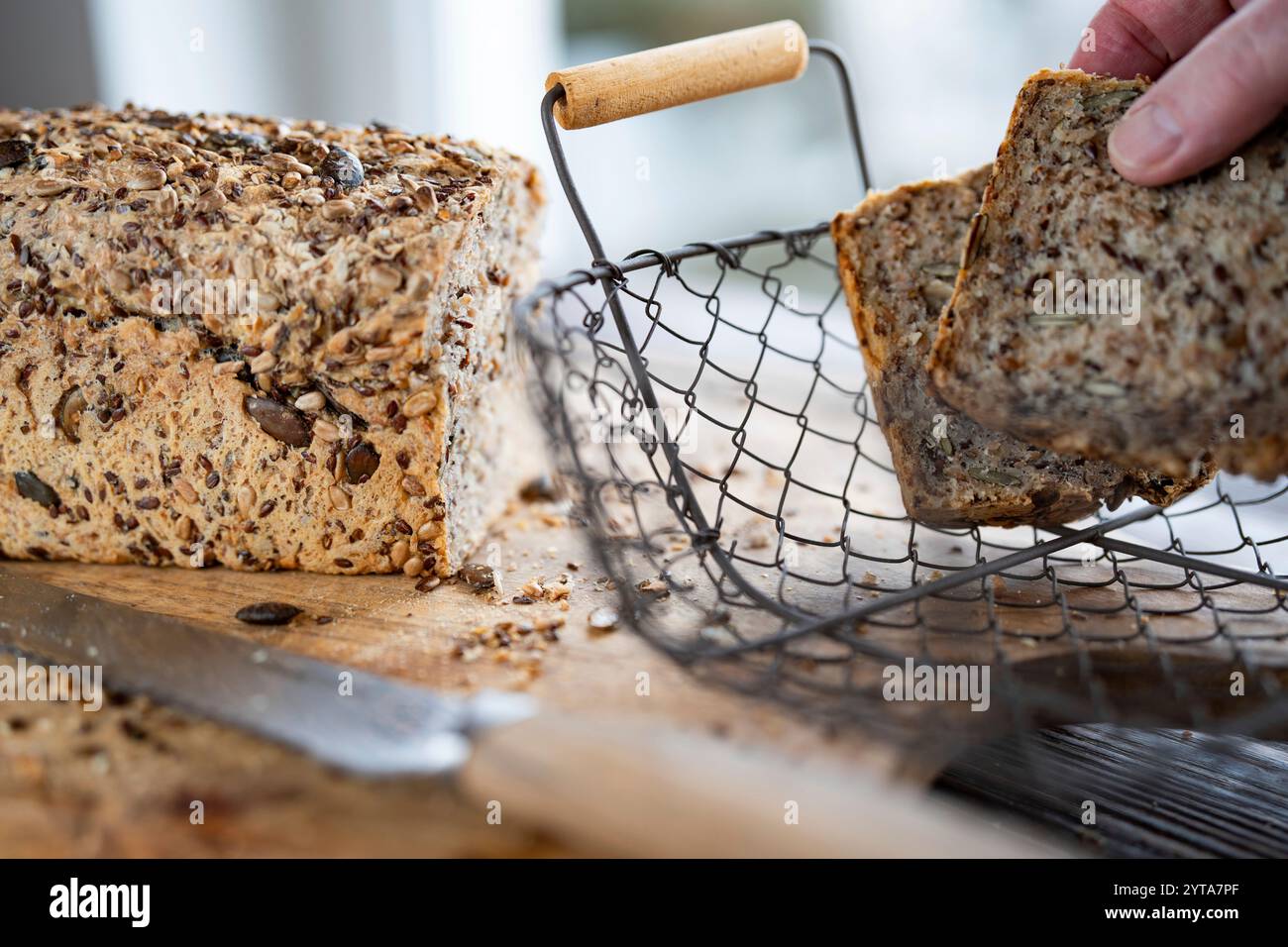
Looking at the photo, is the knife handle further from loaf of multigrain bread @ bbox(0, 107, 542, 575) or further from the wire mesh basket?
loaf of multigrain bread @ bbox(0, 107, 542, 575)

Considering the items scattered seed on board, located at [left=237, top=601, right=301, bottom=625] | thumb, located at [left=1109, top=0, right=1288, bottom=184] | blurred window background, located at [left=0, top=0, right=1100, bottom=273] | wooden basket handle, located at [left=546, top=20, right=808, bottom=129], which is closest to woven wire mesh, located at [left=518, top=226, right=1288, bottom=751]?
wooden basket handle, located at [left=546, top=20, right=808, bottom=129]

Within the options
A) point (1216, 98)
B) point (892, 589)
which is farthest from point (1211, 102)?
point (892, 589)

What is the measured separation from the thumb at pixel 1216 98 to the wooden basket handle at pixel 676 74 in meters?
0.73

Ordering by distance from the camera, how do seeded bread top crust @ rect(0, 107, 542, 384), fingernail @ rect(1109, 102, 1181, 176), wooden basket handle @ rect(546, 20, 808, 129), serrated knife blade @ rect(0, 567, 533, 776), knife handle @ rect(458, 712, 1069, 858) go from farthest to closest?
wooden basket handle @ rect(546, 20, 808, 129)
seeded bread top crust @ rect(0, 107, 542, 384)
fingernail @ rect(1109, 102, 1181, 176)
serrated knife blade @ rect(0, 567, 533, 776)
knife handle @ rect(458, 712, 1069, 858)

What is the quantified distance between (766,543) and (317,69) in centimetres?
288

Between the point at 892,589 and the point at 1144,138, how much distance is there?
2.51ft

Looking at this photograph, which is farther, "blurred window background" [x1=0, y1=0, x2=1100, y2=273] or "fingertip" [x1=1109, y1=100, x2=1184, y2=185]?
A: "blurred window background" [x1=0, y1=0, x2=1100, y2=273]

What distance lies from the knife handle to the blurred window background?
7.05 feet

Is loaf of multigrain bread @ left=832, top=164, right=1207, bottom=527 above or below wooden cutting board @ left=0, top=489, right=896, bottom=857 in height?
above

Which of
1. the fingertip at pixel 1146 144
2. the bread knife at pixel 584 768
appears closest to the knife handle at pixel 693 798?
the bread knife at pixel 584 768

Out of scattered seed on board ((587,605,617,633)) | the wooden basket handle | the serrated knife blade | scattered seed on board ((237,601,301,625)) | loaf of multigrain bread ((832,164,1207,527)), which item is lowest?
the serrated knife blade

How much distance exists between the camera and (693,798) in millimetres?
1088

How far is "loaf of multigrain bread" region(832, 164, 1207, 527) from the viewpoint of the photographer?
160 cm
